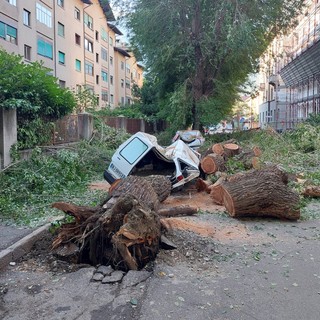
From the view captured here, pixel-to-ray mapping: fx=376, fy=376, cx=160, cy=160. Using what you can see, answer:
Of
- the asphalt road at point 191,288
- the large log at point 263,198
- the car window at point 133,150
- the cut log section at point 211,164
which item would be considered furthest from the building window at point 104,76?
the asphalt road at point 191,288

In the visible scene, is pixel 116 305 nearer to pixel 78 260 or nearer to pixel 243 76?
pixel 78 260

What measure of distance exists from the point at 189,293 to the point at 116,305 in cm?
85

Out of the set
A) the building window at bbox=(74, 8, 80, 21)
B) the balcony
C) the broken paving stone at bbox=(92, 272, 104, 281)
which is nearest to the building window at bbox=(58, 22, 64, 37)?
the building window at bbox=(74, 8, 80, 21)

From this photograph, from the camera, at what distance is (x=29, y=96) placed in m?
10.9

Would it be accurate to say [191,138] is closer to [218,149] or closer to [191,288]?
[218,149]

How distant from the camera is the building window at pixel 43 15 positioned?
29.9 meters

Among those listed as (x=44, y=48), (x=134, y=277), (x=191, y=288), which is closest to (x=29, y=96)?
(x=134, y=277)

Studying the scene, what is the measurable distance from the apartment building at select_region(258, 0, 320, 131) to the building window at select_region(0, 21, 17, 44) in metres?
17.3

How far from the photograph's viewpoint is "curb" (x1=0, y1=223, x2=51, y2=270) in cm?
505

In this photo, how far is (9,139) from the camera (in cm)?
1013

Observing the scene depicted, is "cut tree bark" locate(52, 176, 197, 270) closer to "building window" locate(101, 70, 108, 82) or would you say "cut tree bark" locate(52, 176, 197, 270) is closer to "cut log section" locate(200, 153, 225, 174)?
"cut log section" locate(200, 153, 225, 174)

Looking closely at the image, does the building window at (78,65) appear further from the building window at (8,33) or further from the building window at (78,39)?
the building window at (8,33)

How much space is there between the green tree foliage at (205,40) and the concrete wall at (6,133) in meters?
12.9

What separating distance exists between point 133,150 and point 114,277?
5.72 metres
